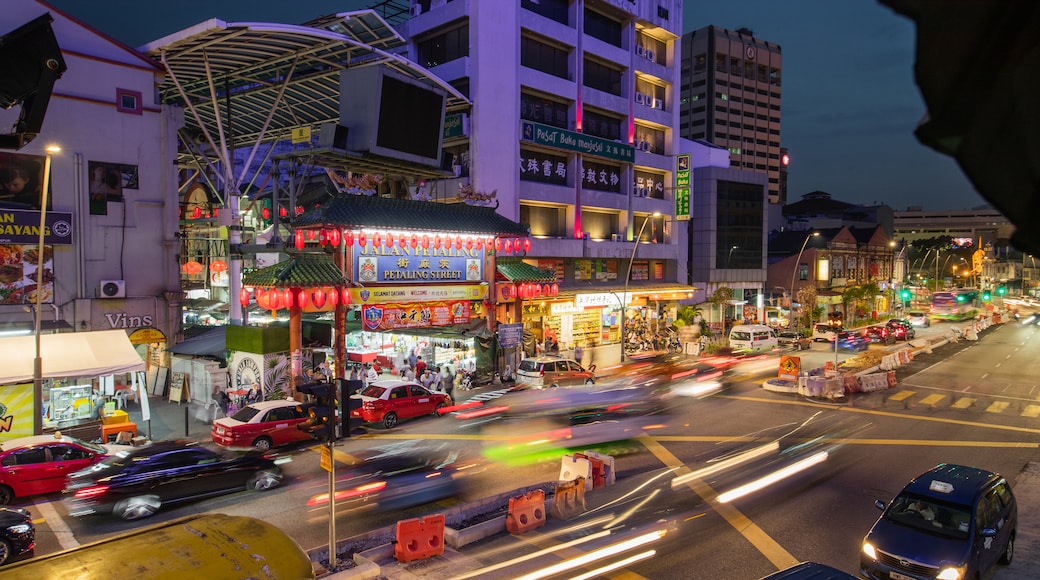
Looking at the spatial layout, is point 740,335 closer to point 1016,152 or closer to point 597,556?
point 597,556

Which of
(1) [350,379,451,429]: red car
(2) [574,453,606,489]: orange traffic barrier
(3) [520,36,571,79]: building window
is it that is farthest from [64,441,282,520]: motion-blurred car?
(3) [520,36,571,79]: building window

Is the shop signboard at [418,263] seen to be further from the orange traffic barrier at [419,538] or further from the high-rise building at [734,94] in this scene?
the high-rise building at [734,94]

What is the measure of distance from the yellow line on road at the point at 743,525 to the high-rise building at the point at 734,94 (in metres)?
111

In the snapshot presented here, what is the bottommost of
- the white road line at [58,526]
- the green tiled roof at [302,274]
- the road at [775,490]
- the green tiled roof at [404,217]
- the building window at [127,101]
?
the white road line at [58,526]

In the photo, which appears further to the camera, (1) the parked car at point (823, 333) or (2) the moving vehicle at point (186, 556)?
(1) the parked car at point (823, 333)

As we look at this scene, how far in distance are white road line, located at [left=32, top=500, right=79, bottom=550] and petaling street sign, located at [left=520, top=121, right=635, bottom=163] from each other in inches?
1212

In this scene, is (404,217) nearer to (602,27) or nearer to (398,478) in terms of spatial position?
(398,478)

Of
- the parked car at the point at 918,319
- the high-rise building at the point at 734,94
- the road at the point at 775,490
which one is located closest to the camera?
the road at the point at 775,490

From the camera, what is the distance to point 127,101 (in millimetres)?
28594

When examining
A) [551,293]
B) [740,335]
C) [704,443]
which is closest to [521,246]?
[551,293]

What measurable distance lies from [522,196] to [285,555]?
112 ft

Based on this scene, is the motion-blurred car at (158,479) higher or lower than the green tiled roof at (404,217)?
lower

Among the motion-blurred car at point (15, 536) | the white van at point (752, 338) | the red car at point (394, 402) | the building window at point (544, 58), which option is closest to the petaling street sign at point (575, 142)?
the building window at point (544, 58)

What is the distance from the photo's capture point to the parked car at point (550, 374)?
1196 inches
